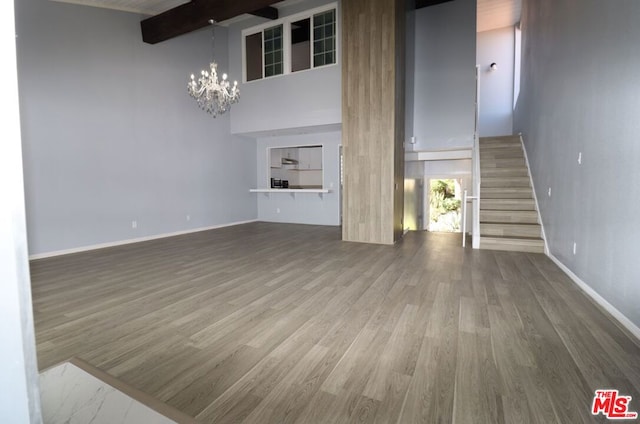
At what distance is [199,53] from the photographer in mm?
7688

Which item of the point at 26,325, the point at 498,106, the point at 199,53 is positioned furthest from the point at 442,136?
the point at 26,325

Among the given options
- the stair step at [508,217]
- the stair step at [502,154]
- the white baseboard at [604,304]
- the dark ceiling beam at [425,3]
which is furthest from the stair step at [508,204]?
the dark ceiling beam at [425,3]

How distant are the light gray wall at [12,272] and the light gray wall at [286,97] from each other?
697 centimetres

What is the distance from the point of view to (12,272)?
0.70 meters

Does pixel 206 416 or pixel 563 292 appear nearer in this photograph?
pixel 206 416

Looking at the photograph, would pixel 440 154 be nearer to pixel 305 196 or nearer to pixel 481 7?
pixel 305 196

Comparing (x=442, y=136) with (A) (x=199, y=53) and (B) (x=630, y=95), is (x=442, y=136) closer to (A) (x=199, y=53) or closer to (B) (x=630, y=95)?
(B) (x=630, y=95)

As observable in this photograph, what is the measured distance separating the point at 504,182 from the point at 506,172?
35 cm

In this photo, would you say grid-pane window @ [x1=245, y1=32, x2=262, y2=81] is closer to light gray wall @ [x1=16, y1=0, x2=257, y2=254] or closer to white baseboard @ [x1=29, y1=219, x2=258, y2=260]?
light gray wall @ [x1=16, y1=0, x2=257, y2=254]

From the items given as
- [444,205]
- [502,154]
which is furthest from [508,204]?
[444,205]

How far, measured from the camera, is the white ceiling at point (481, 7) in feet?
19.5

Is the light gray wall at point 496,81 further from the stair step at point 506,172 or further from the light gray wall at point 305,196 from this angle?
the light gray wall at point 305,196

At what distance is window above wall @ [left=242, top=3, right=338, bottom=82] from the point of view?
24.5 ft

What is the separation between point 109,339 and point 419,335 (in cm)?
232
